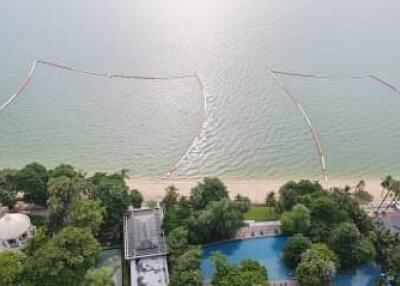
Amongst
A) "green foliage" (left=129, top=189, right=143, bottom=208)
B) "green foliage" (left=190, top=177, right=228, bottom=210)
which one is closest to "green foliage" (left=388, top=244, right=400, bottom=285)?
"green foliage" (left=190, top=177, right=228, bottom=210)

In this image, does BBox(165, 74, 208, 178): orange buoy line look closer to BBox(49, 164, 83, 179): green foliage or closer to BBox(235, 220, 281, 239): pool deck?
BBox(49, 164, 83, 179): green foliage

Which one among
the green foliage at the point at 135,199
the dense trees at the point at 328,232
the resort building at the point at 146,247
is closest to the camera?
the dense trees at the point at 328,232

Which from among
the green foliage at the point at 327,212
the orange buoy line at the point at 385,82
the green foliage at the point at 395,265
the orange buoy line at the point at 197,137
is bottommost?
the green foliage at the point at 395,265

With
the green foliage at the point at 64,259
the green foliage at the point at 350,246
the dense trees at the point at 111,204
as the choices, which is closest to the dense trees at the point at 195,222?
the dense trees at the point at 111,204

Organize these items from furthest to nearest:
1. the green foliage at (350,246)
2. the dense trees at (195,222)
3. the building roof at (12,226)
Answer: the building roof at (12,226), the green foliage at (350,246), the dense trees at (195,222)

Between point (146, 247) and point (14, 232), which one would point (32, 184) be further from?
point (146, 247)

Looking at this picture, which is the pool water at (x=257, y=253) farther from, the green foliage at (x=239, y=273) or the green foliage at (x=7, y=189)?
the green foliage at (x=7, y=189)

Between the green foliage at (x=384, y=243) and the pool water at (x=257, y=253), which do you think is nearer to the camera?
→ the pool water at (x=257, y=253)

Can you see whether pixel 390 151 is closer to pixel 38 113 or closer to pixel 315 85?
pixel 315 85
